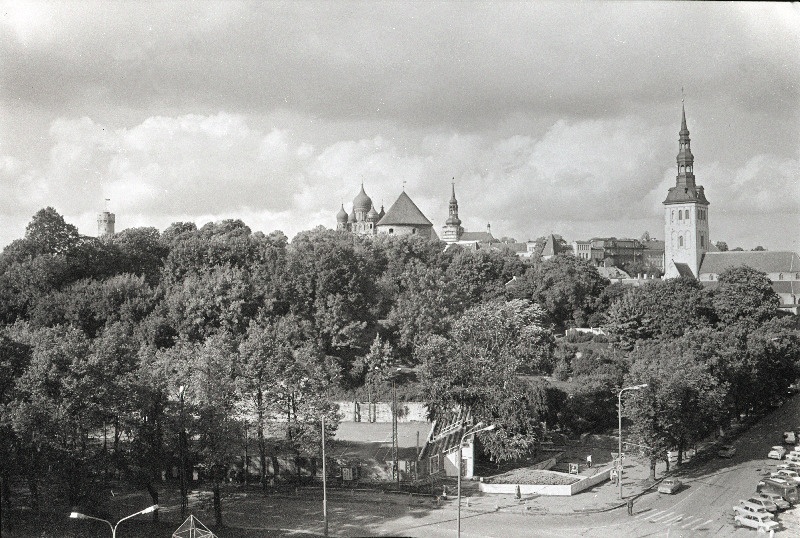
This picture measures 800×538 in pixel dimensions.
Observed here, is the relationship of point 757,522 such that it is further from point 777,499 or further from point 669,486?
point 669,486

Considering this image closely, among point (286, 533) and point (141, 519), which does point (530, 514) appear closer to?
point (286, 533)

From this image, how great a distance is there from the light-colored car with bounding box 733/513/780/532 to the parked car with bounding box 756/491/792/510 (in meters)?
2.18

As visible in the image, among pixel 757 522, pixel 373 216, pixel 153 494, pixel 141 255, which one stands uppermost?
pixel 373 216

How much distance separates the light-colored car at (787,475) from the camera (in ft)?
124

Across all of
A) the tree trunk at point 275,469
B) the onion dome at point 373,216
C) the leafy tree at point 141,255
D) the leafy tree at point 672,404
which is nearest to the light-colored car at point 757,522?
the leafy tree at point 672,404

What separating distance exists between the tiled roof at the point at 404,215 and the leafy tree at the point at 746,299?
4684cm

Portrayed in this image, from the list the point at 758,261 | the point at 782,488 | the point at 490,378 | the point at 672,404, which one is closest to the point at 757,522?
the point at 782,488

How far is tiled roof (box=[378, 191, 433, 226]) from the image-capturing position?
112m

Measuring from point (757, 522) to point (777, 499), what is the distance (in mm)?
3918

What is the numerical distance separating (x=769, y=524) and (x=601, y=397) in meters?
21.6

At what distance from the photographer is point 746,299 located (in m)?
73.6

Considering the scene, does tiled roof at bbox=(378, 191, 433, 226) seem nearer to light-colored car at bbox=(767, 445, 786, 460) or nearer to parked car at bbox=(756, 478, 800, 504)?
light-colored car at bbox=(767, 445, 786, 460)

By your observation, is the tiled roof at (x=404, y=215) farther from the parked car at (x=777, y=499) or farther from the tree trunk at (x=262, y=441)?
the parked car at (x=777, y=499)

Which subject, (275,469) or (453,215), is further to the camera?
(453,215)
